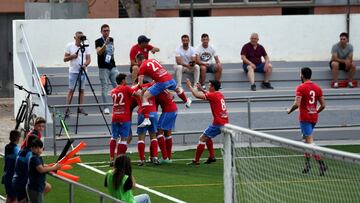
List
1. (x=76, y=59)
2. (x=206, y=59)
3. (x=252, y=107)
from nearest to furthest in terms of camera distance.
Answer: (x=76, y=59) < (x=252, y=107) < (x=206, y=59)

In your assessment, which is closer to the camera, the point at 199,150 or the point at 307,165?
the point at 307,165

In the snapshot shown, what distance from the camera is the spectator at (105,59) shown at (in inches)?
1082

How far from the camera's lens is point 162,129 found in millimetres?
22234

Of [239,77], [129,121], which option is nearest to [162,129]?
[129,121]

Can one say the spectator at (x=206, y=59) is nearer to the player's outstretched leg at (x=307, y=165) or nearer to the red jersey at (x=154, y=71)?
the red jersey at (x=154, y=71)

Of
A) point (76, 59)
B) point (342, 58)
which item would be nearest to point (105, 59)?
point (76, 59)

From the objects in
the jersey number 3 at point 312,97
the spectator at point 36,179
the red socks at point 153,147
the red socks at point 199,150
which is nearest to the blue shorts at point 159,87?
the red socks at point 153,147

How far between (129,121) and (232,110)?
598 cm

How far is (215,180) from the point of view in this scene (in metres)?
20.3

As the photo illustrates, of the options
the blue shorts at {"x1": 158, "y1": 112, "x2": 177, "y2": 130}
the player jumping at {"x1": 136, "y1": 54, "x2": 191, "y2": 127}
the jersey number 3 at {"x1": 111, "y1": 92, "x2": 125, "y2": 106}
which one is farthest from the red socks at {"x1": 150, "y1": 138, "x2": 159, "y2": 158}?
the jersey number 3 at {"x1": 111, "y1": 92, "x2": 125, "y2": 106}

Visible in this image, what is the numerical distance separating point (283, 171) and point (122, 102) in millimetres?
10415

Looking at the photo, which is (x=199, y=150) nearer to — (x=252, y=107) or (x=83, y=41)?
(x=252, y=107)

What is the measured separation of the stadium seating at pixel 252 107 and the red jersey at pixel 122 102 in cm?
422

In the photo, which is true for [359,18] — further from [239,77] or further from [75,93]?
[75,93]
